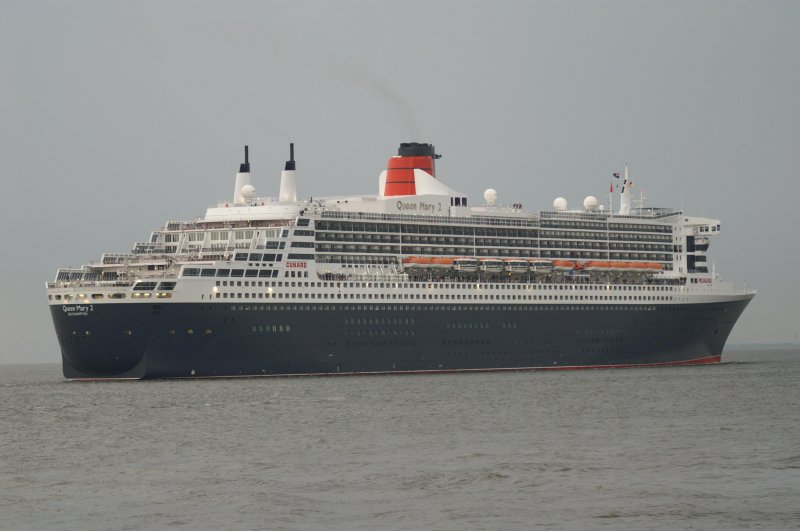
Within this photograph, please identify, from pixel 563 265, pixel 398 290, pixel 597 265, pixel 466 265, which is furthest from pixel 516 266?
pixel 398 290

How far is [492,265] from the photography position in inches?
3639

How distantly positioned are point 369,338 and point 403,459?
40549 millimetres

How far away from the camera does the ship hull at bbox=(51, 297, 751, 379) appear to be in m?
77.5

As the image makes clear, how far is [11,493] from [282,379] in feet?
136

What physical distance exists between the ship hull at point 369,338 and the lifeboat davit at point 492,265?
2681mm

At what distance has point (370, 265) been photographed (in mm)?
88000

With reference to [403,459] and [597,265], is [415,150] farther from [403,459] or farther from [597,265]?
[403,459]

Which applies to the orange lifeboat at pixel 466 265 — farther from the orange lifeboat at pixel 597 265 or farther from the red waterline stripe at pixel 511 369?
the orange lifeboat at pixel 597 265

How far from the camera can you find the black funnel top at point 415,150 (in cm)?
9919

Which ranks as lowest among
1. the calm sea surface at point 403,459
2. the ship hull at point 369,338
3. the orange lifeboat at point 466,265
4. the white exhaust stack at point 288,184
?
the calm sea surface at point 403,459

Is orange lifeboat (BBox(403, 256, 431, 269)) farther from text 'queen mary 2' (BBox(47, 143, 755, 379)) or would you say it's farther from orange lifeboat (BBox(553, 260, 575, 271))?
orange lifeboat (BBox(553, 260, 575, 271))

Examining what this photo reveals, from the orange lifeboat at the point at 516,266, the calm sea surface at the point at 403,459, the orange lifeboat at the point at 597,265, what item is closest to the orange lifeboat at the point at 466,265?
the orange lifeboat at the point at 516,266

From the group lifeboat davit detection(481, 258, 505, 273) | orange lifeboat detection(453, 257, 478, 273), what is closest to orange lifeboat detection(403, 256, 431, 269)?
orange lifeboat detection(453, 257, 478, 273)

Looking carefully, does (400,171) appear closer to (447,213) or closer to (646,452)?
(447,213)
